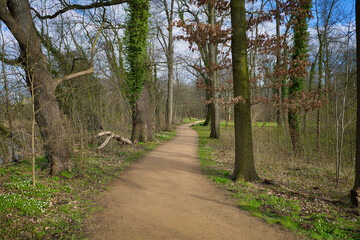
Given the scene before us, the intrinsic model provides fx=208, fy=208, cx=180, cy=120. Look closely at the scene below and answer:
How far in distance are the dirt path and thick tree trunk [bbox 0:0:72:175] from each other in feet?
6.34

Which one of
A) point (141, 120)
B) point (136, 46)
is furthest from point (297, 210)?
point (136, 46)

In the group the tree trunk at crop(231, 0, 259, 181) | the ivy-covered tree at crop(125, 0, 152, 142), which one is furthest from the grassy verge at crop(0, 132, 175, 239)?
the ivy-covered tree at crop(125, 0, 152, 142)

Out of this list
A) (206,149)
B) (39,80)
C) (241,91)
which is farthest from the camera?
(206,149)

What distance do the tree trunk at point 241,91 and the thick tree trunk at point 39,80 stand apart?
525 cm

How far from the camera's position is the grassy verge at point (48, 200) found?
357cm

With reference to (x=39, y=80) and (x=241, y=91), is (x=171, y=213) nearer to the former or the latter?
(x=241, y=91)

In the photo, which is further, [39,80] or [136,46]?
[136,46]

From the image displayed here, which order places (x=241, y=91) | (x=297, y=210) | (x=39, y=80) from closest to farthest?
1. (x=297, y=210)
2. (x=39, y=80)
3. (x=241, y=91)

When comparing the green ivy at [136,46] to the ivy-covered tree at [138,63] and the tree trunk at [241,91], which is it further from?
the tree trunk at [241,91]

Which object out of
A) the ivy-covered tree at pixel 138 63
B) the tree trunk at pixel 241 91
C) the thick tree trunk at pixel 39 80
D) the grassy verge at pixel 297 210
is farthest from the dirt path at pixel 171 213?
the ivy-covered tree at pixel 138 63

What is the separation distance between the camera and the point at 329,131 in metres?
11.2

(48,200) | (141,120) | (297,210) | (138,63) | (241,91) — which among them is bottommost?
(297,210)

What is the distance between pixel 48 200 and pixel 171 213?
2.68m

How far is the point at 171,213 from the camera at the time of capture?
4.41 metres
